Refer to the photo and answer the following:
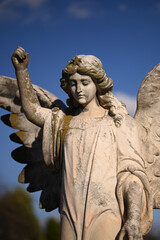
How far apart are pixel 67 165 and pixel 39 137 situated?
4.06 feet

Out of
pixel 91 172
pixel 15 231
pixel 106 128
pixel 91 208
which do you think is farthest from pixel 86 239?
pixel 15 231

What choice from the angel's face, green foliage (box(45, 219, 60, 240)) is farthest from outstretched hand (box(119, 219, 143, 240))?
green foliage (box(45, 219, 60, 240))

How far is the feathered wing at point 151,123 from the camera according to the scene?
15.5 ft

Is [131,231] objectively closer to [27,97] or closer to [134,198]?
[134,198]

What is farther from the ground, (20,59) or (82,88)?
(20,59)

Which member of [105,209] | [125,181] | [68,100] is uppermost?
[68,100]

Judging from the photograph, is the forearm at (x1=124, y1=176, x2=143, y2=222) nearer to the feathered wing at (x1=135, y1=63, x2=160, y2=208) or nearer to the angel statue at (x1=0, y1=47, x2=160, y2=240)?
the angel statue at (x1=0, y1=47, x2=160, y2=240)

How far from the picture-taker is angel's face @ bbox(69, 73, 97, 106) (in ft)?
14.6

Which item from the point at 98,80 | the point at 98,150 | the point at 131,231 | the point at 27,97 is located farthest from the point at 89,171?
the point at 27,97

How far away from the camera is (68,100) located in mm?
4906

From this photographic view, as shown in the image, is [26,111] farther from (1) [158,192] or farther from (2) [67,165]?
(1) [158,192]

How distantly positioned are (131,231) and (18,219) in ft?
33.9

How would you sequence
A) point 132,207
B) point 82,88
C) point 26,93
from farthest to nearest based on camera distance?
point 26,93 → point 82,88 → point 132,207

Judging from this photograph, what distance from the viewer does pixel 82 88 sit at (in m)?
4.46
